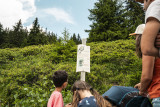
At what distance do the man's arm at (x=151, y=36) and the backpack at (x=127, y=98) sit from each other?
0.44 meters

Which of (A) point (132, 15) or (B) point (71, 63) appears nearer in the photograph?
(B) point (71, 63)

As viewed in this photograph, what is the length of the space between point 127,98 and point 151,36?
71cm

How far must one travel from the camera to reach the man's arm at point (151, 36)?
101cm

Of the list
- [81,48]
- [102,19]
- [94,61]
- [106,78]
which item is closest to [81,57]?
[81,48]

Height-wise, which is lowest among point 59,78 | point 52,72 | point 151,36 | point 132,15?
point 52,72

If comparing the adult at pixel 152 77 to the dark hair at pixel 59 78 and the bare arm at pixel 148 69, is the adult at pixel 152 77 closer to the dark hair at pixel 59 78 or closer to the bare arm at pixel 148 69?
the bare arm at pixel 148 69

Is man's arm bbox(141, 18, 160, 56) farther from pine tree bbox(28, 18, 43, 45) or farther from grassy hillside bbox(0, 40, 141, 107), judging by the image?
pine tree bbox(28, 18, 43, 45)

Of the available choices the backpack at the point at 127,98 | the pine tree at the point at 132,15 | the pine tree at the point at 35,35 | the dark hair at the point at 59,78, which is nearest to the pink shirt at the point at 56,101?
the dark hair at the point at 59,78

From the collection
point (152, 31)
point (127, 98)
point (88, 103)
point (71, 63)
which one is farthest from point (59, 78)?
point (71, 63)

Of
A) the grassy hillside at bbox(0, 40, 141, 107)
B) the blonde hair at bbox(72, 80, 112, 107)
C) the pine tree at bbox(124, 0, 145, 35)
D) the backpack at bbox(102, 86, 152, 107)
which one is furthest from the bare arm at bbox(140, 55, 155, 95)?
the pine tree at bbox(124, 0, 145, 35)

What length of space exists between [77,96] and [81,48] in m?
2.22

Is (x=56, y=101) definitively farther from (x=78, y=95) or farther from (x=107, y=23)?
(x=107, y=23)

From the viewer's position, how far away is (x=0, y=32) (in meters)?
39.1

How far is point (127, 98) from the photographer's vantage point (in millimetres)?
1435
